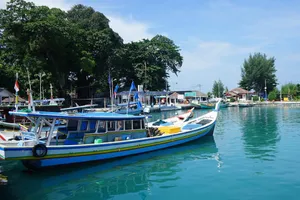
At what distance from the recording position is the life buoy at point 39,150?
12.0 meters

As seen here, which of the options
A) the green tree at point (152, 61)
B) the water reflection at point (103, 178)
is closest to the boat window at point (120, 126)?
the water reflection at point (103, 178)

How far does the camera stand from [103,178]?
484 inches

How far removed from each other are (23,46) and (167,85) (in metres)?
38.8

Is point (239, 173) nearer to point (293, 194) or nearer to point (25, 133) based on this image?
point (293, 194)

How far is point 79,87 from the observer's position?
57719mm

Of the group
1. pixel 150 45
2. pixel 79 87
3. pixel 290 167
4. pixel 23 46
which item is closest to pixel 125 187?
pixel 290 167

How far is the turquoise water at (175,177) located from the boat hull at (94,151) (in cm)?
39

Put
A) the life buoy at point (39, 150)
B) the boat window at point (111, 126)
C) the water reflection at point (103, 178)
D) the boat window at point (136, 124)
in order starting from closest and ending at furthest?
the water reflection at point (103, 178) < the life buoy at point (39, 150) < the boat window at point (111, 126) < the boat window at point (136, 124)

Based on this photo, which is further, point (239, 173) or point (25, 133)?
point (25, 133)

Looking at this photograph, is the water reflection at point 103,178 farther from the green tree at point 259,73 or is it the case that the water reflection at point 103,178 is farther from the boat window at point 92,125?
the green tree at point 259,73

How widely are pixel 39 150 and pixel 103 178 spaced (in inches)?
120

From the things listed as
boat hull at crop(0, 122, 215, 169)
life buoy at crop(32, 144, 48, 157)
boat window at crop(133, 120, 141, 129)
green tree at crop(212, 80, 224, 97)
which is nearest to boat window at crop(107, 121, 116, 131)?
boat hull at crop(0, 122, 215, 169)

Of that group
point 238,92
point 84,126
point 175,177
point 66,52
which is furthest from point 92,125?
point 238,92

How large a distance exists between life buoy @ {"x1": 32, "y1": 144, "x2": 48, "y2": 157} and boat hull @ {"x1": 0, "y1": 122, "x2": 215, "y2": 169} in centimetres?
17
